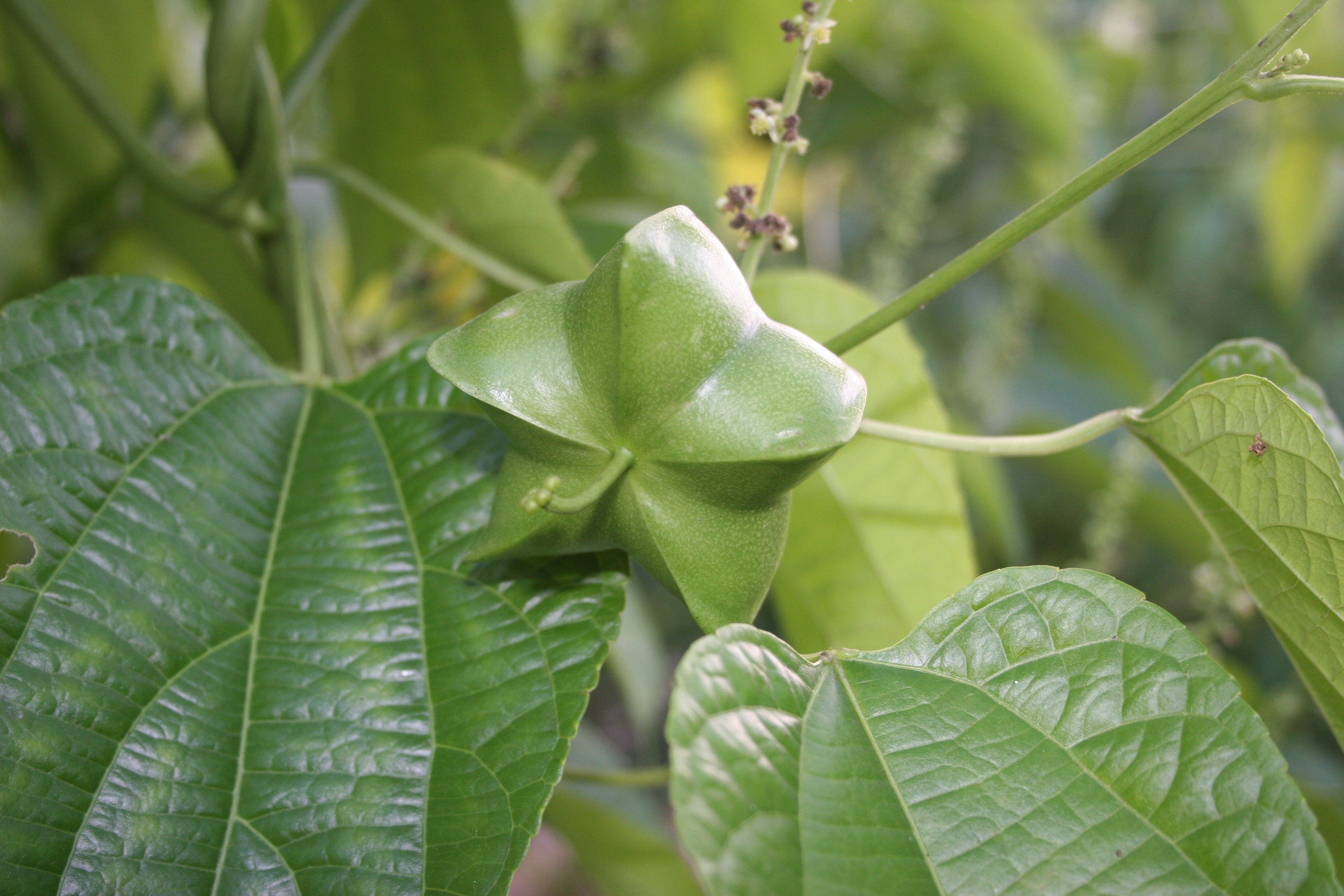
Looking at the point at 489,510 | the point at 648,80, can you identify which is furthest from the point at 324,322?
the point at 648,80

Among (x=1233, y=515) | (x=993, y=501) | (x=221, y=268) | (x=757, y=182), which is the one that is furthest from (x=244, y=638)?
(x=757, y=182)

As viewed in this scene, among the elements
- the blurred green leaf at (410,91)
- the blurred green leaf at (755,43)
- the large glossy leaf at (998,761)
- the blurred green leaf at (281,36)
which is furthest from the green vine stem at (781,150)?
the blurred green leaf at (755,43)

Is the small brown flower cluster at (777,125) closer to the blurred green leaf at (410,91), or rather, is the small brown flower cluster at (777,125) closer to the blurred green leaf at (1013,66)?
the blurred green leaf at (410,91)

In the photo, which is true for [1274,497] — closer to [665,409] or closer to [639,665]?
[665,409]

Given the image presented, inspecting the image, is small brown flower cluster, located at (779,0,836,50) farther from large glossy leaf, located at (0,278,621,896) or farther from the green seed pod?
large glossy leaf, located at (0,278,621,896)

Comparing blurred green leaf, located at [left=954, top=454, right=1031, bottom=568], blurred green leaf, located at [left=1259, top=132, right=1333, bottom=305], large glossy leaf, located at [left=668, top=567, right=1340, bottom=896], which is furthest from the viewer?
blurred green leaf, located at [left=1259, top=132, right=1333, bottom=305]

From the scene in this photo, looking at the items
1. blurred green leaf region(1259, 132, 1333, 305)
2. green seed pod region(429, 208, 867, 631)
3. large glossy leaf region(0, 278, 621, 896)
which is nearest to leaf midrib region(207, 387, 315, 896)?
large glossy leaf region(0, 278, 621, 896)
